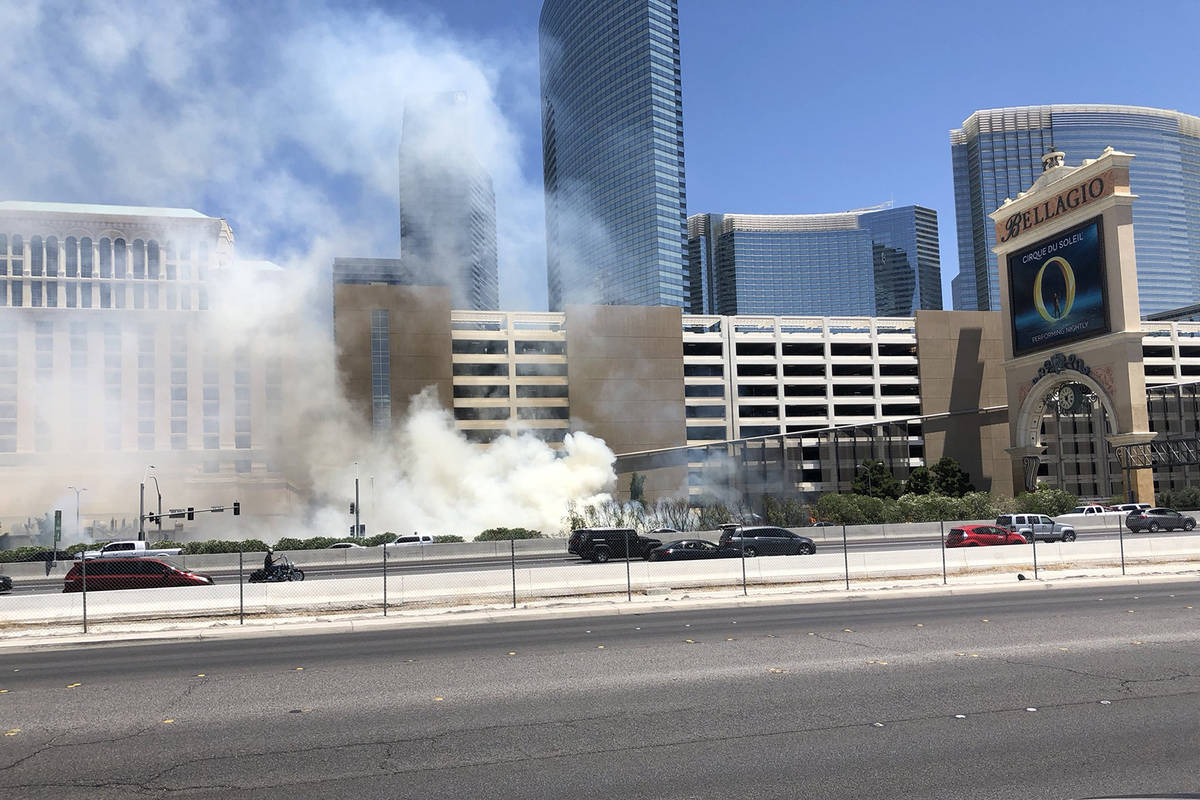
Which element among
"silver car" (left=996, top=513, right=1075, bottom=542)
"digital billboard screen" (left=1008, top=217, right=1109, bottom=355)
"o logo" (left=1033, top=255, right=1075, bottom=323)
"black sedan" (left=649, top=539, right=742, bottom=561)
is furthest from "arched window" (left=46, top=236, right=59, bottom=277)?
"o logo" (left=1033, top=255, right=1075, bottom=323)

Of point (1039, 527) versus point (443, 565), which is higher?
point (1039, 527)

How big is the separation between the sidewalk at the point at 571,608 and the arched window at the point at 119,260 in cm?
6889

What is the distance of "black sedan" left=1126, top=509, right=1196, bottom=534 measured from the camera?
147 ft

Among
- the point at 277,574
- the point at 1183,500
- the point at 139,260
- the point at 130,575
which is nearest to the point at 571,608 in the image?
the point at 277,574

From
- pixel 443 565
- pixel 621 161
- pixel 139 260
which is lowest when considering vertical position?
pixel 443 565

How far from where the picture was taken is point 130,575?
27094 millimetres

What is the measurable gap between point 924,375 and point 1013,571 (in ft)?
255

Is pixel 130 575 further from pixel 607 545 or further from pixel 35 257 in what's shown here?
pixel 35 257

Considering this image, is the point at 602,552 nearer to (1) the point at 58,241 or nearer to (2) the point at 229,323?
(2) the point at 229,323

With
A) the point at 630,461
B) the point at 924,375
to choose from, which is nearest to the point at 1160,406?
the point at 924,375

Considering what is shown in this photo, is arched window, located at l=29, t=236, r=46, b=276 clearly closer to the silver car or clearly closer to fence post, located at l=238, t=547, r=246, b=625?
fence post, located at l=238, t=547, r=246, b=625

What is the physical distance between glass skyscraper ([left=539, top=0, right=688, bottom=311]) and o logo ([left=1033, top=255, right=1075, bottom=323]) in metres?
76.9

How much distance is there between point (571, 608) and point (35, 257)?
3162 inches

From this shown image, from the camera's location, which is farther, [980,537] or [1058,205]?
[1058,205]
